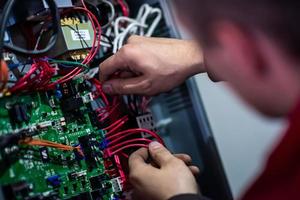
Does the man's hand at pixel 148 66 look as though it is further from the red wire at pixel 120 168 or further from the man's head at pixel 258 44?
the man's head at pixel 258 44

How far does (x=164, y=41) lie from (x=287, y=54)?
2.58ft

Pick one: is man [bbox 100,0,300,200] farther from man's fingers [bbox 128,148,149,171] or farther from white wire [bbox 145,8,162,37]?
white wire [bbox 145,8,162,37]

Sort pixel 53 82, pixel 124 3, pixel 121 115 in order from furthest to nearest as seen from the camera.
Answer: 1. pixel 124 3
2. pixel 121 115
3. pixel 53 82

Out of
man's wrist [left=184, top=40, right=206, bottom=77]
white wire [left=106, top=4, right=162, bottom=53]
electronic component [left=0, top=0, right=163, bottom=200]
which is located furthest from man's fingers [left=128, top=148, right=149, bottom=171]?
white wire [left=106, top=4, right=162, bottom=53]

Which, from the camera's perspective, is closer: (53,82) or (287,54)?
(287,54)

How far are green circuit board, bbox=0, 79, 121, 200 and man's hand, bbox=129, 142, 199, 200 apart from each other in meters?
0.14

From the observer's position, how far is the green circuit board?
1.01m

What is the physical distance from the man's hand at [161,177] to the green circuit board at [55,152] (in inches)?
5.3

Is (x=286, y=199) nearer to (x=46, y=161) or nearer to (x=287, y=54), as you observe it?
(x=287, y=54)

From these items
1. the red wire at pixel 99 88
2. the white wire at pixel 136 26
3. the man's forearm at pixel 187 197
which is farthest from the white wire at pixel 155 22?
the man's forearm at pixel 187 197

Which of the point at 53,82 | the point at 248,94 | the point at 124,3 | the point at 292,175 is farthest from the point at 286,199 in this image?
the point at 124,3

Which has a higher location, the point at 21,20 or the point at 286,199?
the point at 21,20

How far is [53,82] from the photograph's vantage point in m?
1.16

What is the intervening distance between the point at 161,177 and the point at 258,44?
49 centimetres
